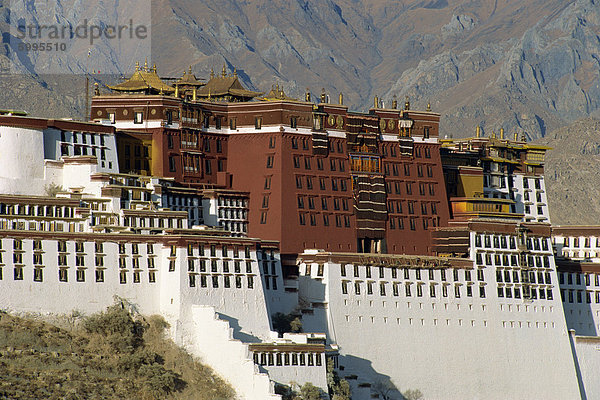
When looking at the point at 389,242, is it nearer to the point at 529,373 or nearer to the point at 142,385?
the point at 529,373

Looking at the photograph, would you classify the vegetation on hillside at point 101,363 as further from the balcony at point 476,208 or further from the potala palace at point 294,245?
the balcony at point 476,208

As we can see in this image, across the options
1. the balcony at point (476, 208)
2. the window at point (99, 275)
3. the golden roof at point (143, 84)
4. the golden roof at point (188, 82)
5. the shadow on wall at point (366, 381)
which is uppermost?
the golden roof at point (188, 82)

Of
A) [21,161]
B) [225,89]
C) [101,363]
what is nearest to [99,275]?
[101,363]

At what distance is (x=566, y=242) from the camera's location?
7766 inches

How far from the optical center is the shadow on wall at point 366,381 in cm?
15225

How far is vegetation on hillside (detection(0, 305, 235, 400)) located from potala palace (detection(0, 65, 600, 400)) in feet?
5.16

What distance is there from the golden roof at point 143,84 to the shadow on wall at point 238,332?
37.2 meters

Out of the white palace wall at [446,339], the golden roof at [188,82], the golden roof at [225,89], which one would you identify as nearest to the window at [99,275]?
the white palace wall at [446,339]

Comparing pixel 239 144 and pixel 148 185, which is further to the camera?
pixel 239 144

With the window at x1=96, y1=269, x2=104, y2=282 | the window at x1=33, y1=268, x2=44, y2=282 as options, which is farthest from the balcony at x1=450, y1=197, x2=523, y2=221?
the window at x1=33, y1=268, x2=44, y2=282

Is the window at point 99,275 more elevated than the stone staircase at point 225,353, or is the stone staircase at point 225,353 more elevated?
the window at point 99,275

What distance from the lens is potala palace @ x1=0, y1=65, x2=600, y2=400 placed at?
456 ft

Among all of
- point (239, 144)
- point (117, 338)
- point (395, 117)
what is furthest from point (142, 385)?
point (395, 117)

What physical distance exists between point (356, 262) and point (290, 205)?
39.4ft
